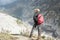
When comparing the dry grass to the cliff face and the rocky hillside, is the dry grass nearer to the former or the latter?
the rocky hillside

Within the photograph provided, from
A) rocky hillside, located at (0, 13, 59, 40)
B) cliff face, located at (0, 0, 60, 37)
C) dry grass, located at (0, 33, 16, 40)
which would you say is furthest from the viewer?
cliff face, located at (0, 0, 60, 37)

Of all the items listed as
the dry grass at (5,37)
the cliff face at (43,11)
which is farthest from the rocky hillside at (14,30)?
the cliff face at (43,11)

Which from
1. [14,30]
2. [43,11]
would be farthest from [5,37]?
[43,11]

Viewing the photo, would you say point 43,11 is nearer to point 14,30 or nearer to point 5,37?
point 14,30

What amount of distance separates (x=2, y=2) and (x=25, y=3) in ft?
12.3

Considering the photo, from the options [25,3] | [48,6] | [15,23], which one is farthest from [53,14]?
[15,23]

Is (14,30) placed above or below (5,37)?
above

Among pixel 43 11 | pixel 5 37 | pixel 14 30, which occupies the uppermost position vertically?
pixel 43 11

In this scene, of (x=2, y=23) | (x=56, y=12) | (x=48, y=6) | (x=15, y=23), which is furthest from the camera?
(x=48, y=6)

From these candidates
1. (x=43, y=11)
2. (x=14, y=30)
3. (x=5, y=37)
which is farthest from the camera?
(x=43, y=11)

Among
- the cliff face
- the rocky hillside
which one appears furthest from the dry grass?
the cliff face

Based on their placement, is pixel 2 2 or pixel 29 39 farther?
pixel 2 2

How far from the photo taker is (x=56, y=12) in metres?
34.6

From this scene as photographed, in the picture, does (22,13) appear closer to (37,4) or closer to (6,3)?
(37,4)
